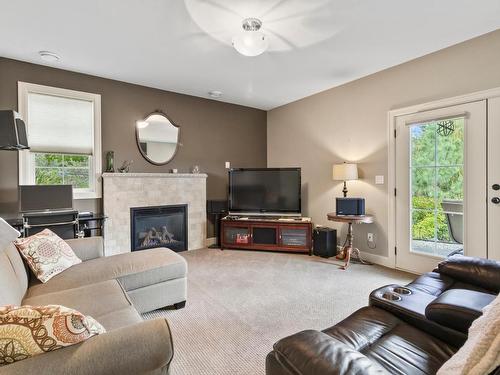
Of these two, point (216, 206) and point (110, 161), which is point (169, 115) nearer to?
point (110, 161)

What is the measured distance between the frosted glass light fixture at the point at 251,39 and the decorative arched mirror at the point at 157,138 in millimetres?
2215

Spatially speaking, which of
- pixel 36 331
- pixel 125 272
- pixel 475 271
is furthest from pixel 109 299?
pixel 475 271

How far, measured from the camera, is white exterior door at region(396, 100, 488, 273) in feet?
8.94

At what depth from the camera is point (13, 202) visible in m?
3.12

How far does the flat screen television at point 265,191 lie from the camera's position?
175 inches

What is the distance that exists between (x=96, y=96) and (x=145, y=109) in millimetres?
665

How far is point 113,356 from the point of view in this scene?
0.94 m

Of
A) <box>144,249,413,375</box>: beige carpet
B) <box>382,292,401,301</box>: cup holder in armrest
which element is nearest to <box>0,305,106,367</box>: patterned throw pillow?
<box>144,249,413,375</box>: beige carpet

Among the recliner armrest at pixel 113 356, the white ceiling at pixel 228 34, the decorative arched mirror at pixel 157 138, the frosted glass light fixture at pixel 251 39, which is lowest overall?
the recliner armrest at pixel 113 356

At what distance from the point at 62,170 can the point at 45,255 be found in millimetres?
1869

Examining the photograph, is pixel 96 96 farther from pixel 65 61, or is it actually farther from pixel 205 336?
pixel 205 336

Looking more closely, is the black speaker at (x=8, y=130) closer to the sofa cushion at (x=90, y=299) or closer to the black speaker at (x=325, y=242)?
the sofa cushion at (x=90, y=299)

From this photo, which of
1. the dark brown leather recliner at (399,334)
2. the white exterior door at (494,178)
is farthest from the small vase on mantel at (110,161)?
the white exterior door at (494,178)

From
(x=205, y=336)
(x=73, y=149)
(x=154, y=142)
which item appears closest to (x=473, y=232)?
(x=205, y=336)
